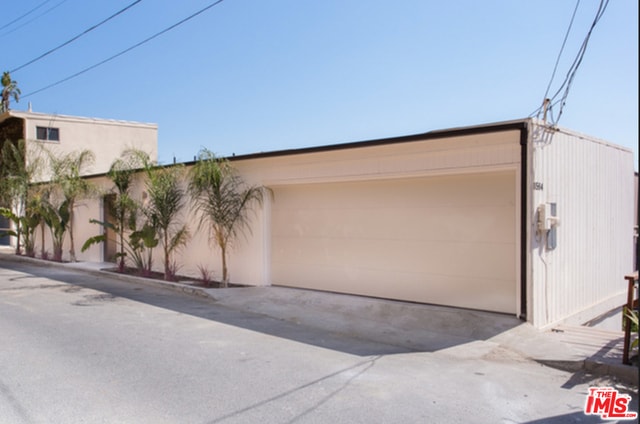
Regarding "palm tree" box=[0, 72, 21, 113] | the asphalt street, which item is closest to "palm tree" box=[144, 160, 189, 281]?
the asphalt street

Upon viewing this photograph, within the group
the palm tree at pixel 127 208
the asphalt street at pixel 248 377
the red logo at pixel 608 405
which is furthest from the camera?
the palm tree at pixel 127 208

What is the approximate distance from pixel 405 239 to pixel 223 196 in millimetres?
4453

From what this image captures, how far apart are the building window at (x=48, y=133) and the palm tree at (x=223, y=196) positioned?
51.3 ft

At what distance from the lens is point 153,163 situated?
1338 cm

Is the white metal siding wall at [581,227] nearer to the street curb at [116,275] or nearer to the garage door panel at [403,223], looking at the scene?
the garage door panel at [403,223]

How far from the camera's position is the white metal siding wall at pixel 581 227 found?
8082mm

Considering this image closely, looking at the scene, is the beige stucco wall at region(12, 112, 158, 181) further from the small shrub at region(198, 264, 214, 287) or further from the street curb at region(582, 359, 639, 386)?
the street curb at region(582, 359, 639, 386)

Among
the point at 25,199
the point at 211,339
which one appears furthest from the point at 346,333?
the point at 25,199

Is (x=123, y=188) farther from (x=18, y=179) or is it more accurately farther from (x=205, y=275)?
(x=18, y=179)

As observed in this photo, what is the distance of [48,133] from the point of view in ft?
78.8

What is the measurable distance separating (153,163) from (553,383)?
10.9m

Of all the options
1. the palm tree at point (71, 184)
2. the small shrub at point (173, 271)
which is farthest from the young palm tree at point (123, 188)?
the palm tree at point (71, 184)

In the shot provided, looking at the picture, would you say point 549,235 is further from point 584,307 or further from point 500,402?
point 500,402

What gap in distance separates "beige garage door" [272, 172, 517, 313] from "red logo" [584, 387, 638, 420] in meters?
3.04
